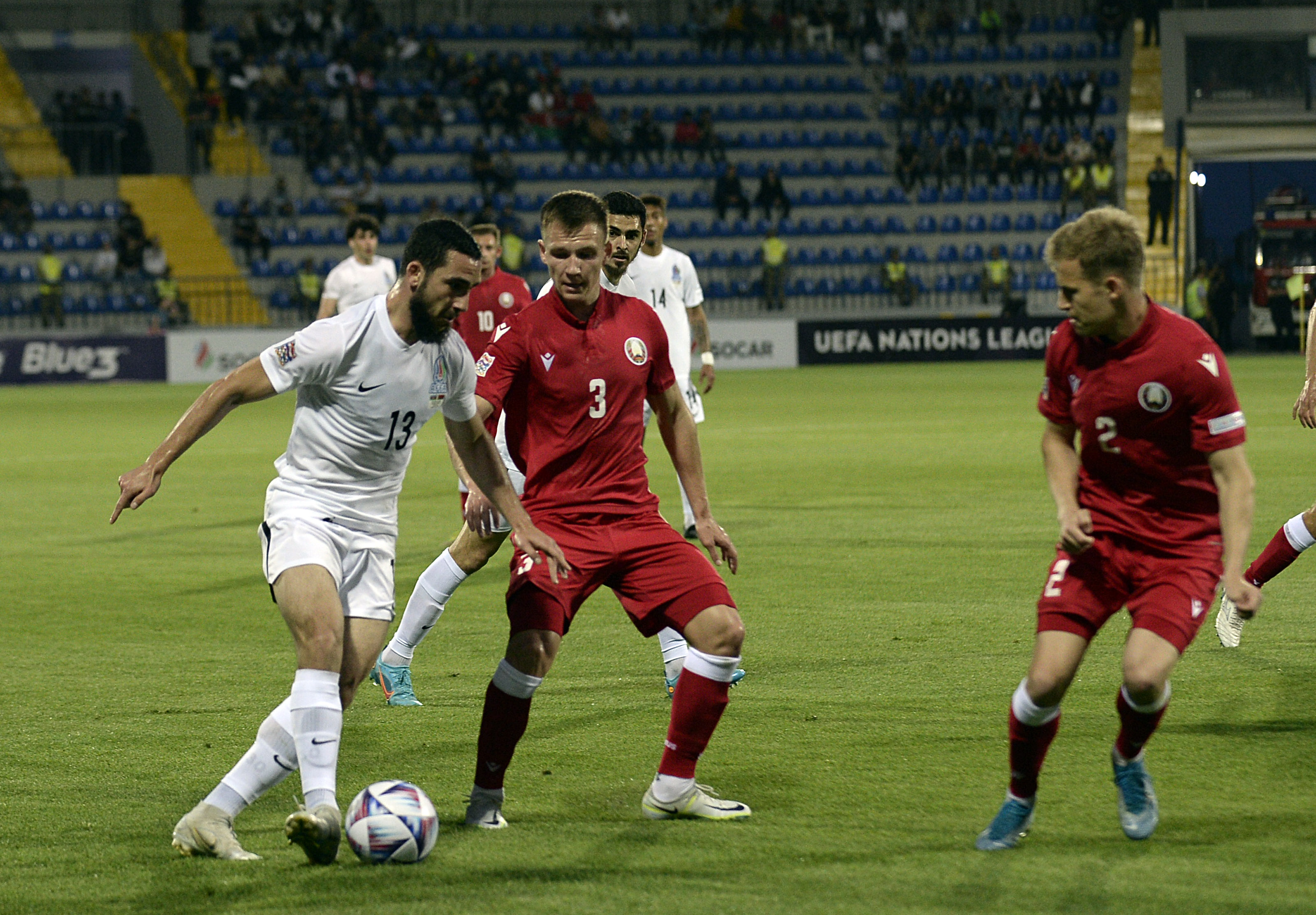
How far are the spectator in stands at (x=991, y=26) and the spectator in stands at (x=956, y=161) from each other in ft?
13.5

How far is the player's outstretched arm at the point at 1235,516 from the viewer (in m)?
4.29

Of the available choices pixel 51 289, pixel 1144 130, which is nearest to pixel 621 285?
pixel 51 289

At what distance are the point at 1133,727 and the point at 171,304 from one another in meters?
29.3

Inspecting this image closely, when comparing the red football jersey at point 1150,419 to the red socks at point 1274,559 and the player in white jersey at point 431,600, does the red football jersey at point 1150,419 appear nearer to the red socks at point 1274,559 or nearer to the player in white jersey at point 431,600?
the player in white jersey at point 431,600

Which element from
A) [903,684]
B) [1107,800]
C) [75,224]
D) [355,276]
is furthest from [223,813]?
[75,224]

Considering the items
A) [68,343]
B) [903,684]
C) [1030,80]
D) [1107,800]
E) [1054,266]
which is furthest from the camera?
[1030,80]

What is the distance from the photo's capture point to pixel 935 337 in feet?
107

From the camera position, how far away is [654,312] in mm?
5234

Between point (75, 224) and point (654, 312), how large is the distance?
32.3 meters

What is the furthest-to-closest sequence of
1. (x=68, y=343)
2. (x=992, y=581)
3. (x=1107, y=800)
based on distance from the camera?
(x=68, y=343) < (x=992, y=581) < (x=1107, y=800)

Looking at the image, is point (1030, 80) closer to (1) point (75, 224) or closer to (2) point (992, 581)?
(1) point (75, 224)

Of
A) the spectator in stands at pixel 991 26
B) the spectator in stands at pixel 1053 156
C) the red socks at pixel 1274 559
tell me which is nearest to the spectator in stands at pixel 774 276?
the spectator in stands at pixel 1053 156

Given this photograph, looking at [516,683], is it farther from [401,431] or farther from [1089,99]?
[1089,99]

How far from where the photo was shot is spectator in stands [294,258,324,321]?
105 ft
